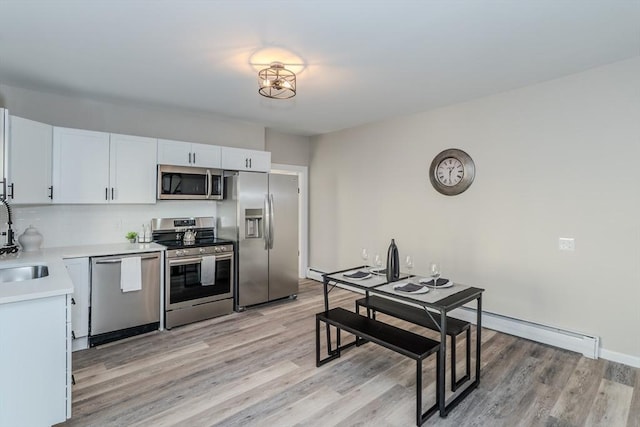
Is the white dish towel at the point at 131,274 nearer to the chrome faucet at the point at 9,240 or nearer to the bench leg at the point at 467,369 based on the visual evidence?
the chrome faucet at the point at 9,240

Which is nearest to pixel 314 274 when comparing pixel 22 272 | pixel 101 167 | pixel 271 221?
pixel 271 221

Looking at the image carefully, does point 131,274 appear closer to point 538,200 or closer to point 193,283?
point 193,283

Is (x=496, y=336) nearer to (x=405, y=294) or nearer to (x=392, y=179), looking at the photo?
(x=405, y=294)

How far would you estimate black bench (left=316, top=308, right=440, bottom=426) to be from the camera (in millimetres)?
2202

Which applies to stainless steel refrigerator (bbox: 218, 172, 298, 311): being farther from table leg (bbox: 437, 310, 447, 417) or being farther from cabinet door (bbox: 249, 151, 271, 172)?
table leg (bbox: 437, 310, 447, 417)

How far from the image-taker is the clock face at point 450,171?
4.03m

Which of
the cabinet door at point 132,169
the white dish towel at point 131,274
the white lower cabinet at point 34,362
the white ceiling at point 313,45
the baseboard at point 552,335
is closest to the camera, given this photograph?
the white lower cabinet at point 34,362

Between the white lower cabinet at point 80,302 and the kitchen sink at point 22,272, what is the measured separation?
43 centimetres

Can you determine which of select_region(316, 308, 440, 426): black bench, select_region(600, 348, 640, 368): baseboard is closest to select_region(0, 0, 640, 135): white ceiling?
select_region(316, 308, 440, 426): black bench

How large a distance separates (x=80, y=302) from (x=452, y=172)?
4.39 metres

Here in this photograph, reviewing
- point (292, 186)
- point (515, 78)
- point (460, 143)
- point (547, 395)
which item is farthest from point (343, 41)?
point (547, 395)

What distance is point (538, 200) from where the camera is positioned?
3.43 m

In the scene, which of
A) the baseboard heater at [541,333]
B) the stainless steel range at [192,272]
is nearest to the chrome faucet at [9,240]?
the stainless steel range at [192,272]

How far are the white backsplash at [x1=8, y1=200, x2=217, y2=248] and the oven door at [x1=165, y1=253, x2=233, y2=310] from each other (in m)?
0.90
